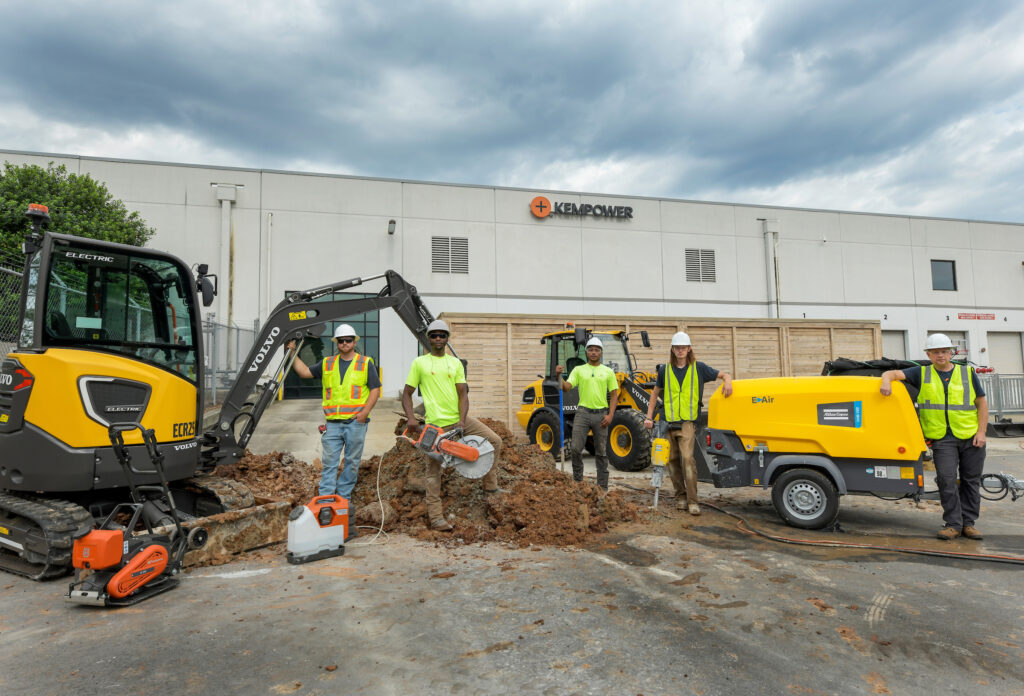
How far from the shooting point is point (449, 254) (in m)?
19.8

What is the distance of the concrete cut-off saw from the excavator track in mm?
2799

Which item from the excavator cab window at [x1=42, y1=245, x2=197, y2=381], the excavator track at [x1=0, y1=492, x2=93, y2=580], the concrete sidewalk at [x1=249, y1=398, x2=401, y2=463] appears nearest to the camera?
the excavator track at [x1=0, y1=492, x2=93, y2=580]

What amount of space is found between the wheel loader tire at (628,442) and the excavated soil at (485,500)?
2.42m

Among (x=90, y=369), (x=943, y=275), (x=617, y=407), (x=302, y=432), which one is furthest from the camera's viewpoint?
(x=943, y=275)

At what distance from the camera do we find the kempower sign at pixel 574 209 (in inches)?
810

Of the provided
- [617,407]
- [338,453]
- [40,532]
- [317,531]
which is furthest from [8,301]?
[617,407]

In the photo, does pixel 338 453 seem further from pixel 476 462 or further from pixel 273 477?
pixel 273 477

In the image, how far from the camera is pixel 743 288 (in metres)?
22.4

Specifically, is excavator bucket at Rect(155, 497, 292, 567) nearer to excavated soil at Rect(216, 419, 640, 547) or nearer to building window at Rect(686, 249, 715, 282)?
excavated soil at Rect(216, 419, 640, 547)

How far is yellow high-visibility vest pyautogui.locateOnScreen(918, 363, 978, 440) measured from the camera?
5469mm

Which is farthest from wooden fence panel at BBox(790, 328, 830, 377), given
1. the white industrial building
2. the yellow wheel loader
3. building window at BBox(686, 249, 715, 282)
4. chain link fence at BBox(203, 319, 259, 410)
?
chain link fence at BBox(203, 319, 259, 410)

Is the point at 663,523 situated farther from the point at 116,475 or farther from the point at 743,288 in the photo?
the point at 743,288

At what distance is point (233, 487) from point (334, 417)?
120 cm

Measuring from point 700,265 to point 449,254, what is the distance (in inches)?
377
